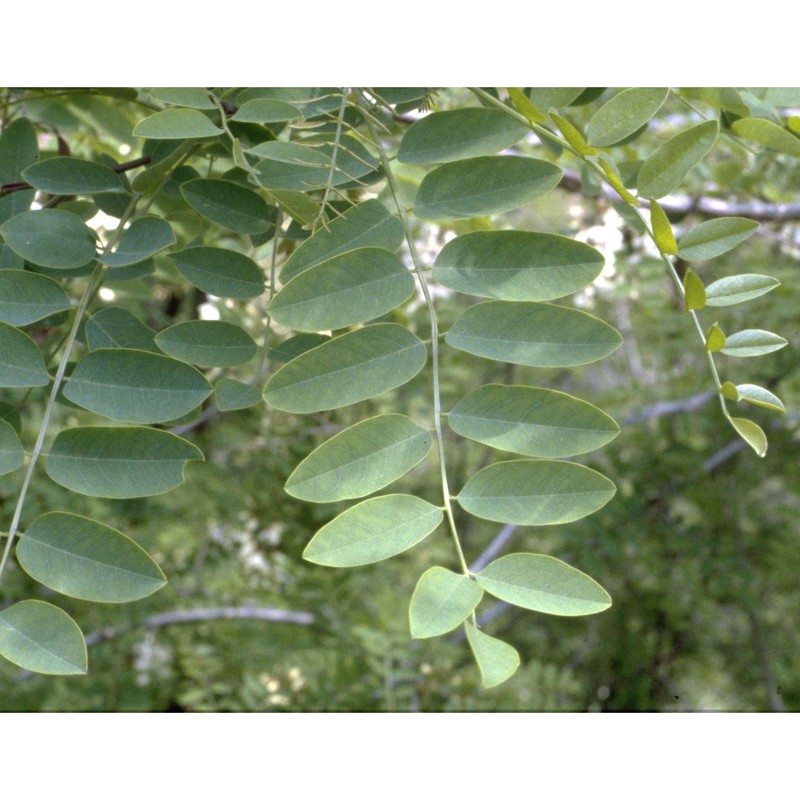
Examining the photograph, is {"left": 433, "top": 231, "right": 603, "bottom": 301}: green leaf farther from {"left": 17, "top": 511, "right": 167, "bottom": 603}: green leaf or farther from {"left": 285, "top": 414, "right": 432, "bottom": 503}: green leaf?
{"left": 17, "top": 511, "right": 167, "bottom": 603}: green leaf

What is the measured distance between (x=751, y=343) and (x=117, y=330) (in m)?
0.33

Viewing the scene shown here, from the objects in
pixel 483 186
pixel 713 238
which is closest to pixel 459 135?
pixel 483 186

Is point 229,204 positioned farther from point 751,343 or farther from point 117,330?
point 751,343

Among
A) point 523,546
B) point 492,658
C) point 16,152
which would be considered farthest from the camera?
point 523,546

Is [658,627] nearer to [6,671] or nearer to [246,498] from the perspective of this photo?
[246,498]

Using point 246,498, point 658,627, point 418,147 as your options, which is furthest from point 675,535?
point 418,147

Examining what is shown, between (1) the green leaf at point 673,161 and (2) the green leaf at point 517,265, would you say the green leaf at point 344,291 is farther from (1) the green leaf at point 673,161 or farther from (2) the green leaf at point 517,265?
(1) the green leaf at point 673,161

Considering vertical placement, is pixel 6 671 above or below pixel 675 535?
below

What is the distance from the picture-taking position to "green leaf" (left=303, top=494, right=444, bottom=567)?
34 cm

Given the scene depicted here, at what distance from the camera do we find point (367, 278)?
1.33 ft

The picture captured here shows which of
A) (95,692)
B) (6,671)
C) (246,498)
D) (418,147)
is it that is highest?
(418,147)

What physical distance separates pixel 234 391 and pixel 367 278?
0.34 feet

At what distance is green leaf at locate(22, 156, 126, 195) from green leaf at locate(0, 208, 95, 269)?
2 centimetres

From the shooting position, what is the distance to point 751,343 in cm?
44
